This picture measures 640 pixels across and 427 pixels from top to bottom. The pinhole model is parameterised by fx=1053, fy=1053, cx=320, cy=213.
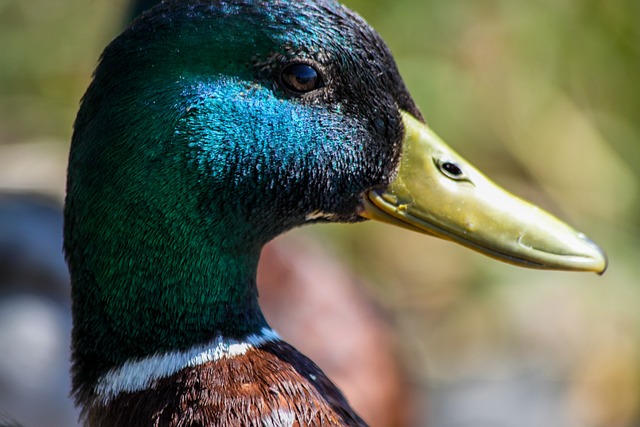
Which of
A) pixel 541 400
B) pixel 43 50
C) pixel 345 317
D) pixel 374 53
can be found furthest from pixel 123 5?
pixel 541 400

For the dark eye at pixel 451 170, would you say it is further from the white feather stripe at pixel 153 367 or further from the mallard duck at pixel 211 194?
the white feather stripe at pixel 153 367

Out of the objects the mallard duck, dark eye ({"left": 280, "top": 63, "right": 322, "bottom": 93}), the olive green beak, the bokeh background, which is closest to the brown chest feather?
the mallard duck

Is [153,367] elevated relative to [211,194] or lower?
lower

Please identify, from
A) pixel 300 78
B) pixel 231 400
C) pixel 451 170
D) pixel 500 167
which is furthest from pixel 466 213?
pixel 500 167

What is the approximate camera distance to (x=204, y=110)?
4.97ft

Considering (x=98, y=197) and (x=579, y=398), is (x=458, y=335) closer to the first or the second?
(x=579, y=398)

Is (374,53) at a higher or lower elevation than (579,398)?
higher

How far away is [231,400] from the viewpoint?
150cm

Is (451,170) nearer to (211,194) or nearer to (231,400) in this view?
(211,194)

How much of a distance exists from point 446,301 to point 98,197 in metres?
3.02

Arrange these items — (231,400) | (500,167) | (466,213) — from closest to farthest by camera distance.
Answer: (231,400) → (466,213) → (500,167)

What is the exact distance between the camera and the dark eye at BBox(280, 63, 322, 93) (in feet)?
5.06

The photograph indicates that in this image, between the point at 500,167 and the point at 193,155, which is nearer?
the point at 193,155

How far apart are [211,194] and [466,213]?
0.40m
